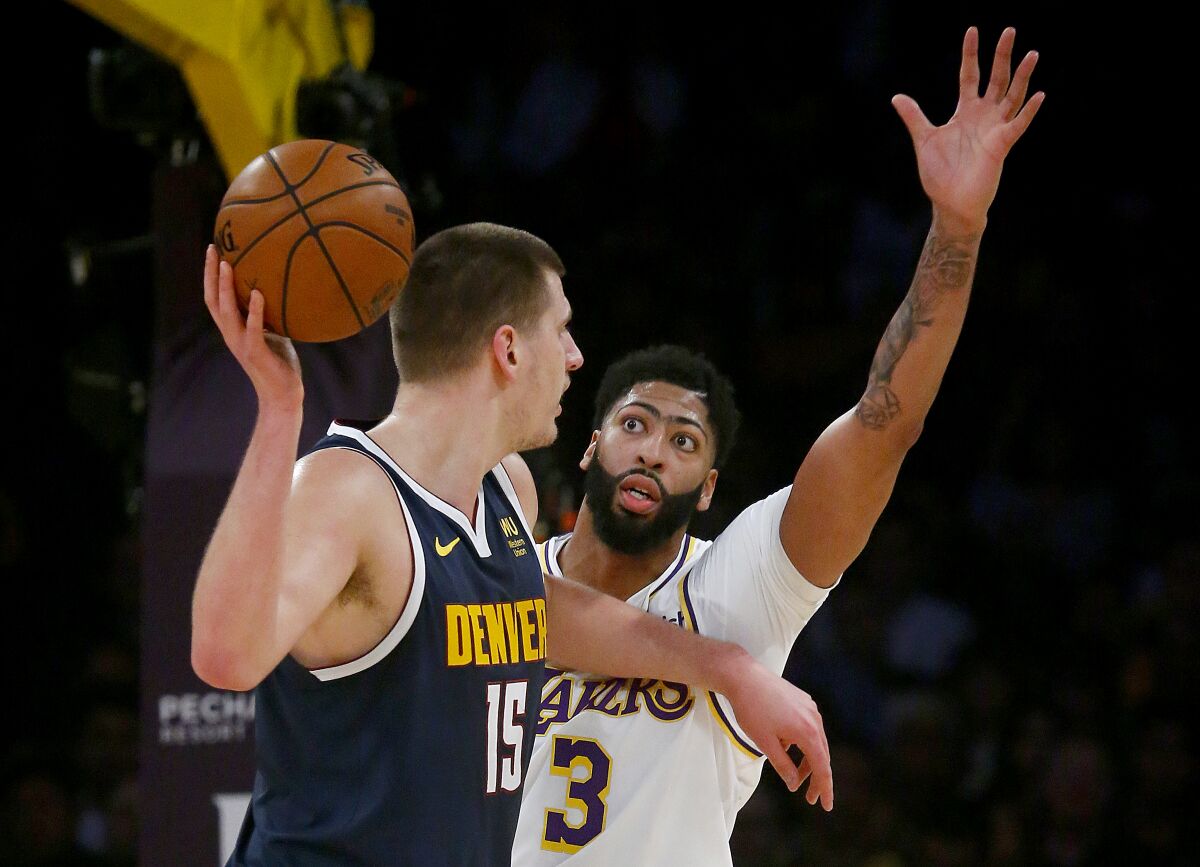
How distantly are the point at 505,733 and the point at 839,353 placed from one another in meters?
5.29

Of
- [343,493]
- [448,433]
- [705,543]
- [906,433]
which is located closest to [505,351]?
[448,433]

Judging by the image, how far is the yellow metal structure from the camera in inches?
164

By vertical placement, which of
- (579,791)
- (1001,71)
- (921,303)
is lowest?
(579,791)

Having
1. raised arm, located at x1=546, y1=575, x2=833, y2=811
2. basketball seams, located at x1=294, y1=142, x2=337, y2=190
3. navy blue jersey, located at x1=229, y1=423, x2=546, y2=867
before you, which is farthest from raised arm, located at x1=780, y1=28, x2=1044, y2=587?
basketball seams, located at x1=294, y1=142, x2=337, y2=190

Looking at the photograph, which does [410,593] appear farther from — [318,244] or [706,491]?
[706,491]

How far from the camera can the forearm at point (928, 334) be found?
300 centimetres

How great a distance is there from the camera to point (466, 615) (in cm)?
257

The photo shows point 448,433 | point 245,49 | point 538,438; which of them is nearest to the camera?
point 448,433

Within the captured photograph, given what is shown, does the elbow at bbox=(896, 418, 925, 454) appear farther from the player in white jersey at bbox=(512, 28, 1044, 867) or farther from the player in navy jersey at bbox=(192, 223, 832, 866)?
the player in navy jersey at bbox=(192, 223, 832, 866)

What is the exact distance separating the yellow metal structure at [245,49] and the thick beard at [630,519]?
1.81 m

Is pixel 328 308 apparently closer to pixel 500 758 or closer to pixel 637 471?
pixel 500 758

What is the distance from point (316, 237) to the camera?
2.45 meters

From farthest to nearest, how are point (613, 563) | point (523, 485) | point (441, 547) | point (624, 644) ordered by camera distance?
point (613, 563) → point (523, 485) → point (624, 644) → point (441, 547)

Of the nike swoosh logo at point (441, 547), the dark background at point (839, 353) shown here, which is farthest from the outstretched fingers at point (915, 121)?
the dark background at point (839, 353)
